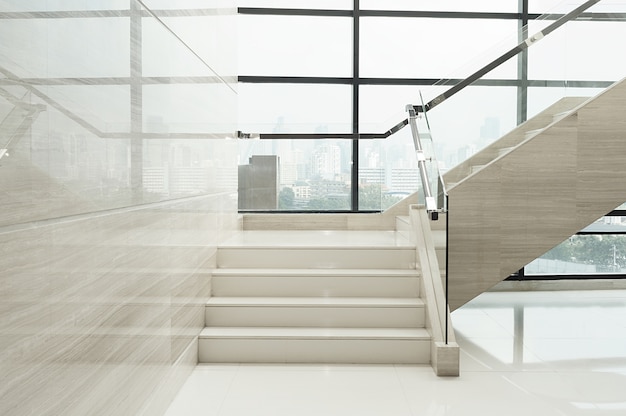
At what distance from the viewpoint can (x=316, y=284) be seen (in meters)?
4.65

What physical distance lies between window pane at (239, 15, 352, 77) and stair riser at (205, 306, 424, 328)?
377 centimetres

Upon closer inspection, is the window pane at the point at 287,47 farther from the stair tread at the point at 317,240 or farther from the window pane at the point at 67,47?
the window pane at the point at 67,47

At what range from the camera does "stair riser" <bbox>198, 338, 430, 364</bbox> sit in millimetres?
4090

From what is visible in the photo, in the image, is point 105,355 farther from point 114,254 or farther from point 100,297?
point 114,254

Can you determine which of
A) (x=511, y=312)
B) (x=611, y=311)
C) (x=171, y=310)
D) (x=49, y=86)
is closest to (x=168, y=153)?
(x=171, y=310)

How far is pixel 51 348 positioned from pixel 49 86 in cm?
83

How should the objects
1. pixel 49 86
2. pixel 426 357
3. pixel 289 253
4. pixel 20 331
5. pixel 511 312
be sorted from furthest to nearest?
pixel 511 312
pixel 289 253
pixel 426 357
pixel 49 86
pixel 20 331

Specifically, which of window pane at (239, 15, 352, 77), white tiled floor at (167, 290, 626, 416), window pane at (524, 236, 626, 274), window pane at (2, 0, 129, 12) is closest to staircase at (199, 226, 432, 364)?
white tiled floor at (167, 290, 626, 416)

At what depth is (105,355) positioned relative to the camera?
2.36 m

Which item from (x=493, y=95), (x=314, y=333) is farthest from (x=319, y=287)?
(x=493, y=95)

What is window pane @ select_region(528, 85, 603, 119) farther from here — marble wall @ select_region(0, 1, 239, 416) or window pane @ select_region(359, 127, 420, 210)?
marble wall @ select_region(0, 1, 239, 416)

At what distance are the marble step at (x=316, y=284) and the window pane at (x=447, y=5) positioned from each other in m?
4.03

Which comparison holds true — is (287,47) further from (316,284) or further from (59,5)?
(59,5)

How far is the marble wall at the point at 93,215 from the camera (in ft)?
5.46
